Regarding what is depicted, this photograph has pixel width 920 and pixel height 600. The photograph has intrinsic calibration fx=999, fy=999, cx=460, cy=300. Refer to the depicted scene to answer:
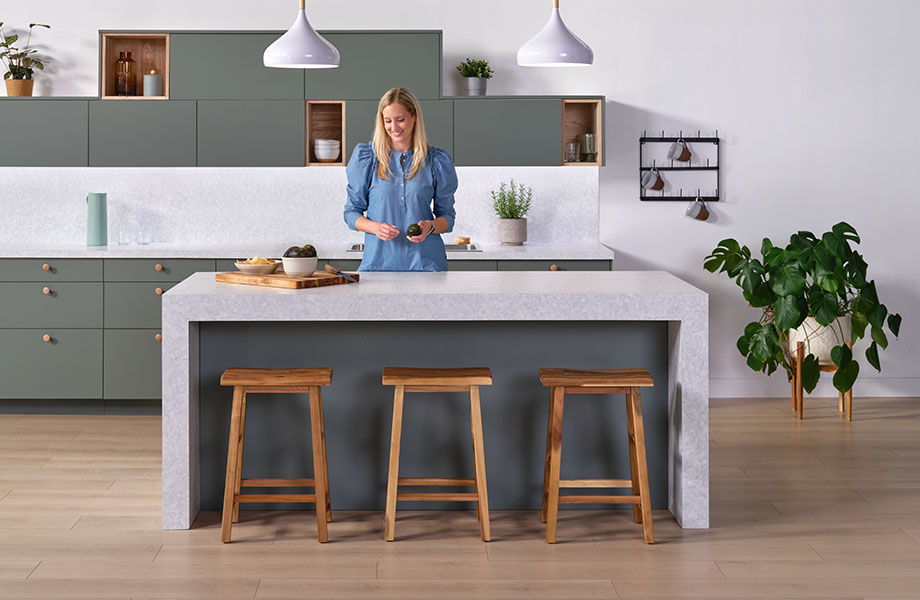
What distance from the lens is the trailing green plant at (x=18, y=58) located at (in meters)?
5.97

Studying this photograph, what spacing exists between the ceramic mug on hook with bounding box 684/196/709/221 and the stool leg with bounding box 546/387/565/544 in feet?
9.66

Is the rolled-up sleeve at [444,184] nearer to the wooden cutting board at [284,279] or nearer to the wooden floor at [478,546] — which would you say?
the wooden cutting board at [284,279]

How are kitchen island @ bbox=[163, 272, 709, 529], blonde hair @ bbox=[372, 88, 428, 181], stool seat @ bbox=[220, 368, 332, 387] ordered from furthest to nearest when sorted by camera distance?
blonde hair @ bbox=[372, 88, 428, 181]
kitchen island @ bbox=[163, 272, 709, 529]
stool seat @ bbox=[220, 368, 332, 387]

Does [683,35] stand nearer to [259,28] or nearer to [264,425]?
[259,28]

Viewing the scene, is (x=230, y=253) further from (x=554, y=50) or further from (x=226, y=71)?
(x=554, y=50)

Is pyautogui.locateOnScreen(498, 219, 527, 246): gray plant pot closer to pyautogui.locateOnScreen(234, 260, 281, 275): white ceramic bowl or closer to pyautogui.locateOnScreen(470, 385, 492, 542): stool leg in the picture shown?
pyautogui.locateOnScreen(234, 260, 281, 275): white ceramic bowl

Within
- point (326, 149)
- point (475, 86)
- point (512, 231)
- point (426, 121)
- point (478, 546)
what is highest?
point (475, 86)

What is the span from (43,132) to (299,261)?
9.54 ft

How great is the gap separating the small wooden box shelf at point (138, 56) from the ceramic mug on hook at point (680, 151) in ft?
10.0

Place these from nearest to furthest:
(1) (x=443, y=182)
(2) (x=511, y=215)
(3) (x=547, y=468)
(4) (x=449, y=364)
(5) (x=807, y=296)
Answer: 1. (3) (x=547, y=468)
2. (4) (x=449, y=364)
3. (1) (x=443, y=182)
4. (5) (x=807, y=296)
5. (2) (x=511, y=215)

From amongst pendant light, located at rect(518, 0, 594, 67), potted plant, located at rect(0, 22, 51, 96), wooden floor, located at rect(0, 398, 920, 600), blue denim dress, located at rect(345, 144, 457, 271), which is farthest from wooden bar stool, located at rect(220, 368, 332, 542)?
potted plant, located at rect(0, 22, 51, 96)

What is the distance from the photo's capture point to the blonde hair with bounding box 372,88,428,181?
4.41 meters

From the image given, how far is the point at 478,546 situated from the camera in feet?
11.5

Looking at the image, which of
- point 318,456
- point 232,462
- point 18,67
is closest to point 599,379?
point 318,456
